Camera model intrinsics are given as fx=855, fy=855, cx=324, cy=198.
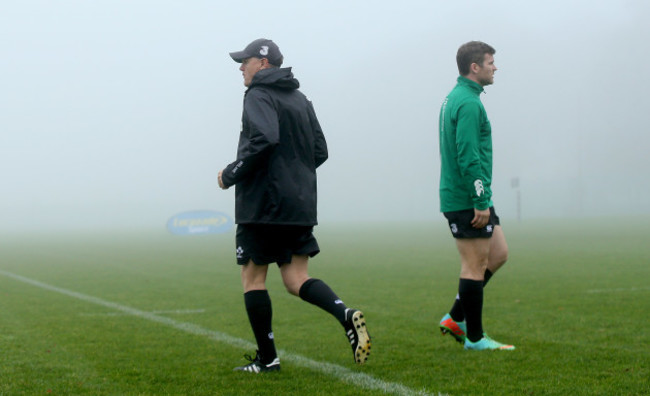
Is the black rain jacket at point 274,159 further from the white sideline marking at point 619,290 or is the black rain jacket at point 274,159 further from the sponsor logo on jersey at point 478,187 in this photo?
the white sideline marking at point 619,290

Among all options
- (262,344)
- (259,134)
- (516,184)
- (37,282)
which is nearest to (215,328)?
(262,344)

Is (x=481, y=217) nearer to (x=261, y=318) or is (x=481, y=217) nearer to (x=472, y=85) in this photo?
(x=472, y=85)

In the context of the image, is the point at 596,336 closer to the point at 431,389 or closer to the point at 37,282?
the point at 431,389

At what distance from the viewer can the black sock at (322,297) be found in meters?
4.58

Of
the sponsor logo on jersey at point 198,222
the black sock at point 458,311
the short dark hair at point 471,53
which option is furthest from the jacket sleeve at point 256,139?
the sponsor logo on jersey at point 198,222

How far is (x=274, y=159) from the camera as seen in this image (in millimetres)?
4625

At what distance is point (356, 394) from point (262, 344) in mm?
867

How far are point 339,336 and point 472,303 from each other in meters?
1.41

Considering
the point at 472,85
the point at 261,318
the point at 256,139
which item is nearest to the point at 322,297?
the point at 261,318

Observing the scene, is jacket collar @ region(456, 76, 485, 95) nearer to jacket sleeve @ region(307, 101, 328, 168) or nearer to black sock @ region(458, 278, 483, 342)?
jacket sleeve @ region(307, 101, 328, 168)

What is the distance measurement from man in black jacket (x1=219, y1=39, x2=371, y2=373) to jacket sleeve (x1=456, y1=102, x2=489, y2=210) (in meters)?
0.88

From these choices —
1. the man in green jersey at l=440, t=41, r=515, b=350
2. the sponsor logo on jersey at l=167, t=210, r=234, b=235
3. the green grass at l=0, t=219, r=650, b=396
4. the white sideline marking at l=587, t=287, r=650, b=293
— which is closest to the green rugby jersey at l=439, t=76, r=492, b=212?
the man in green jersey at l=440, t=41, r=515, b=350

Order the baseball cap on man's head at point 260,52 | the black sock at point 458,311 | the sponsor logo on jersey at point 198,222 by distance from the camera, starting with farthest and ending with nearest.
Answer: the sponsor logo on jersey at point 198,222 → the black sock at point 458,311 → the baseball cap on man's head at point 260,52

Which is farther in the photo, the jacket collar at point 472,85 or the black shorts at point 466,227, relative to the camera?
the jacket collar at point 472,85
